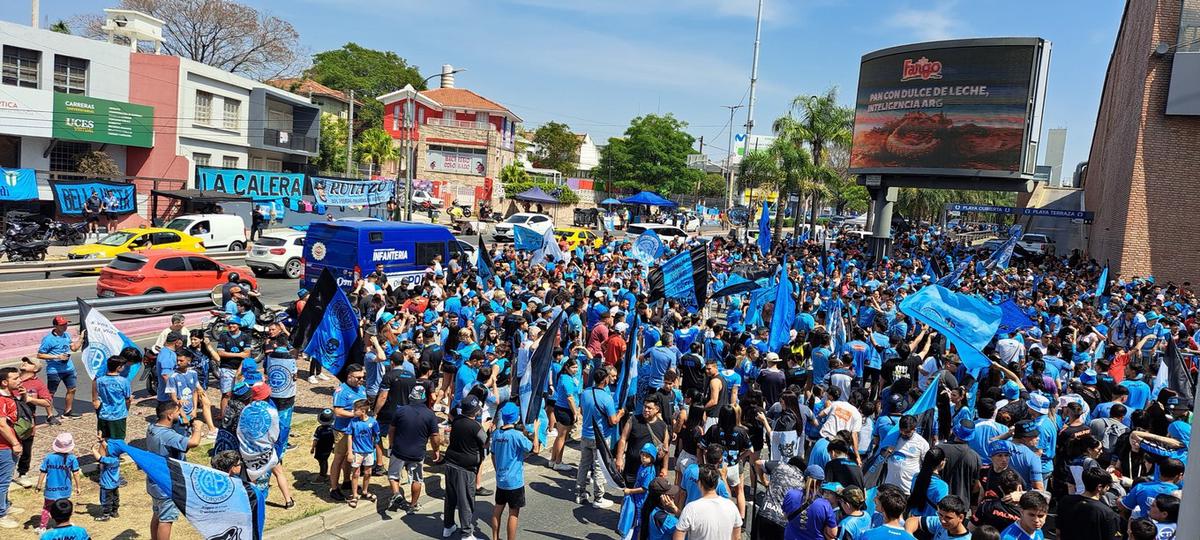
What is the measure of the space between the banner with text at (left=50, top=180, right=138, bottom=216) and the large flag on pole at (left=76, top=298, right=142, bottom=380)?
23776mm

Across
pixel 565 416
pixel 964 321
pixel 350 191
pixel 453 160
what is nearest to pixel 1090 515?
pixel 964 321

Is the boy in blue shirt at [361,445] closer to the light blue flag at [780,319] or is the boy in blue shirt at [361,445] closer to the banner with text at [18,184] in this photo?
the light blue flag at [780,319]

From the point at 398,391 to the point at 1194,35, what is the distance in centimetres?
2773

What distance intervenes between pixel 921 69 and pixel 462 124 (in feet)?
126

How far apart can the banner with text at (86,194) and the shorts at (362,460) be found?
91.4 ft

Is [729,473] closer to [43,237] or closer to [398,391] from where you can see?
[398,391]

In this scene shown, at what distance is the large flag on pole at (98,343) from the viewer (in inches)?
404

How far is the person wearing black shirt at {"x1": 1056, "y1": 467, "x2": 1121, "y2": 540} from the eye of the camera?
6.05 meters

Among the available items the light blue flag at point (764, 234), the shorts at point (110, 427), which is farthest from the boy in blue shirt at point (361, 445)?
the light blue flag at point (764, 234)

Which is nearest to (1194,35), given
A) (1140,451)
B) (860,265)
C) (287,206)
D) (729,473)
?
(860,265)

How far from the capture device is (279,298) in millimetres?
21609

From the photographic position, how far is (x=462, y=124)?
62.4 m

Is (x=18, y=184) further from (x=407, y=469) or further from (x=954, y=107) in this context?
(x=954, y=107)

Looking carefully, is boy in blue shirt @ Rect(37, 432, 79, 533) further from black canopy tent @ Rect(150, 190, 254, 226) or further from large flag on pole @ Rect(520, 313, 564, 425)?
black canopy tent @ Rect(150, 190, 254, 226)
